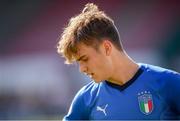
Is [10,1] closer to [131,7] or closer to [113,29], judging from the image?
[131,7]

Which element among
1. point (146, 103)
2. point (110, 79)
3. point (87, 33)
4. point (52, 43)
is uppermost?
point (52, 43)

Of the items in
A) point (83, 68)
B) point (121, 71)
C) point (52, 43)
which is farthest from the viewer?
point (52, 43)

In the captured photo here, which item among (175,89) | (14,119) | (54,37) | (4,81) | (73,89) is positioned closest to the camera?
(175,89)

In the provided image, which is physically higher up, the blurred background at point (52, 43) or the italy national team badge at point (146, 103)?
the blurred background at point (52, 43)

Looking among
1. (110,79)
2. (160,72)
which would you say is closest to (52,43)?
(110,79)

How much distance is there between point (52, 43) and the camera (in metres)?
21.2

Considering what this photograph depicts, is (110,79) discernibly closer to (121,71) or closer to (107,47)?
(121,71)

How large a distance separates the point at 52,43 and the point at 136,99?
1672 cm

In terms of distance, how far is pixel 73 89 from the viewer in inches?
696

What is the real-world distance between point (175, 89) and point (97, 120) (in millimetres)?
606

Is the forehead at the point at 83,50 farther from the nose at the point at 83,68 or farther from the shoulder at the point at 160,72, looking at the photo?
the shoulder at the point at 160,72

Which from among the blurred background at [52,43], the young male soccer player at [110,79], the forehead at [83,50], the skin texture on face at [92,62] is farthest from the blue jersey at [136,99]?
the blurred background at [52,43]

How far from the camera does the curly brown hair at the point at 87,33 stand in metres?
4.50

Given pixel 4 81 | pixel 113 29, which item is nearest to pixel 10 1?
pixel 4 81
